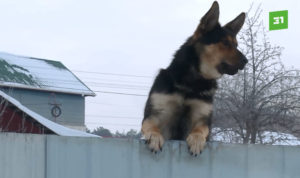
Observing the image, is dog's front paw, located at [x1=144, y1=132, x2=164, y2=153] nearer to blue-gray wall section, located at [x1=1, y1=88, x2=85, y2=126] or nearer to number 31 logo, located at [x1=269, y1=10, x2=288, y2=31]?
number 31 logo, located at [x1=269, y1=10, x2=288, y2=31]

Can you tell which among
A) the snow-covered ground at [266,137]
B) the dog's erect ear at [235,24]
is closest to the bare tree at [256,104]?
the snow-covered ground at [266,137]

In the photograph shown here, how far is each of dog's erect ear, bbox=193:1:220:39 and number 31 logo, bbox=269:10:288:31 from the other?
8683 mm

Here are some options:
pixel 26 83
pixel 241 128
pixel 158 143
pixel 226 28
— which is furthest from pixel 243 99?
pixel 26 83

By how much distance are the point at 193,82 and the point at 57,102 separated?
30.7 meters

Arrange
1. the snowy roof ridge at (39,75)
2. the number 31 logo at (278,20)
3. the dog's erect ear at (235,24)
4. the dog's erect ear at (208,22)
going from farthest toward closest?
the snowy roof ridge at (39,75) < the number 31 logo at (278,20) < the dog's erect ear at (235,24) < the dog's erect ear at (208,22)

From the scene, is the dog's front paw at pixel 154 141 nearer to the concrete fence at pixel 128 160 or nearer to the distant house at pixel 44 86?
the concrete fence at pixel 128 160

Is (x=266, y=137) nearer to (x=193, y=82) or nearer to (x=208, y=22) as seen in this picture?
(x=208, y=22)

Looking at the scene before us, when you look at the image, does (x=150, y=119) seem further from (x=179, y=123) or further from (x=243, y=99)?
(x=243, y=99)

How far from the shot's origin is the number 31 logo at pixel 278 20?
44.5 ft

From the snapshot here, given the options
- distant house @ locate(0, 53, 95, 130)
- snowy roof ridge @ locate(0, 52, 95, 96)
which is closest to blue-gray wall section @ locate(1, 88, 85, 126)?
distant house @ locate(0, 53, 95, 130)

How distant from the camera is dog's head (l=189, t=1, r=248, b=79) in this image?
17.0ft

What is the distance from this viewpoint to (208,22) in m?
5.22

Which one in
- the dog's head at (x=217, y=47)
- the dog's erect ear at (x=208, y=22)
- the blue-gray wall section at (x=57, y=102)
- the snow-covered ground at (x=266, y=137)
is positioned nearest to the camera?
the dog's erect ear at (x=208, y=22)

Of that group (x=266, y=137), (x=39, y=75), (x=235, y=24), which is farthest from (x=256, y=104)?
(x=39, y=75)
